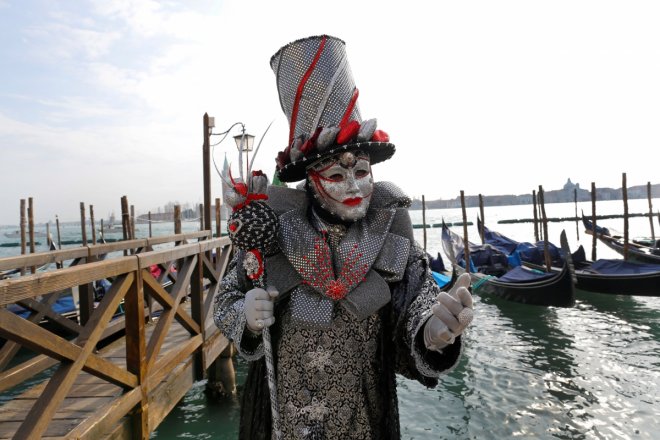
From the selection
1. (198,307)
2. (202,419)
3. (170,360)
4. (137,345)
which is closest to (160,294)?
(137,345)

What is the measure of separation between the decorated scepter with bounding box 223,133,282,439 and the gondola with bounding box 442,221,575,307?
32.1ft

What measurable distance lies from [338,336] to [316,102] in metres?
0.91

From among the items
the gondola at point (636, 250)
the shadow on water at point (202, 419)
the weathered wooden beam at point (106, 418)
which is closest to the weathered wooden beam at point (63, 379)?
the weathered wooden beam at point (106, 418)

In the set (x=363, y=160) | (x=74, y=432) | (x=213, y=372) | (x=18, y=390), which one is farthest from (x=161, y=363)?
(x=18, y=390)

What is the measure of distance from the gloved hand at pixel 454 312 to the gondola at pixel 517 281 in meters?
9.74

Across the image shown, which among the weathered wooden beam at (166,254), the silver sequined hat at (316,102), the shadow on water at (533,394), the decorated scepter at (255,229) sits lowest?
the shadow on water at (533,394)

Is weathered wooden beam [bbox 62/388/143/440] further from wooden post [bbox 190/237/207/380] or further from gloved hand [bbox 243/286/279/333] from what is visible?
gloved hand [bbox 243/286/279/333]

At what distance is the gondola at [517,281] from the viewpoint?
957 cm

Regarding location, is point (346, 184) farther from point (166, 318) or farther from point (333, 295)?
point (166, 318)

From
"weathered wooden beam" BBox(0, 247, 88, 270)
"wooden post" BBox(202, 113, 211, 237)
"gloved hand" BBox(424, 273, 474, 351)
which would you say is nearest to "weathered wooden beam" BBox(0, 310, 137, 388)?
"weathered wooden beam" BBox(0, 247, 88, 270)

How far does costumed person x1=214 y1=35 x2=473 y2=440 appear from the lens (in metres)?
1.44

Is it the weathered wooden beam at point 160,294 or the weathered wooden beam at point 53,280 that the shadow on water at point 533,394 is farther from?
the weathered wooden beam at point 53,280

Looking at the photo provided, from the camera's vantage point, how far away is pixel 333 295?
144cm

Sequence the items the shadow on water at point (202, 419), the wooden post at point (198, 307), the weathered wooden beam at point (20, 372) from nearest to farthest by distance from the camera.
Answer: the weathered wooden beam at point (20, 372)
the wooden post at point (198, 307)
the shadow on water at point (202, 419)
